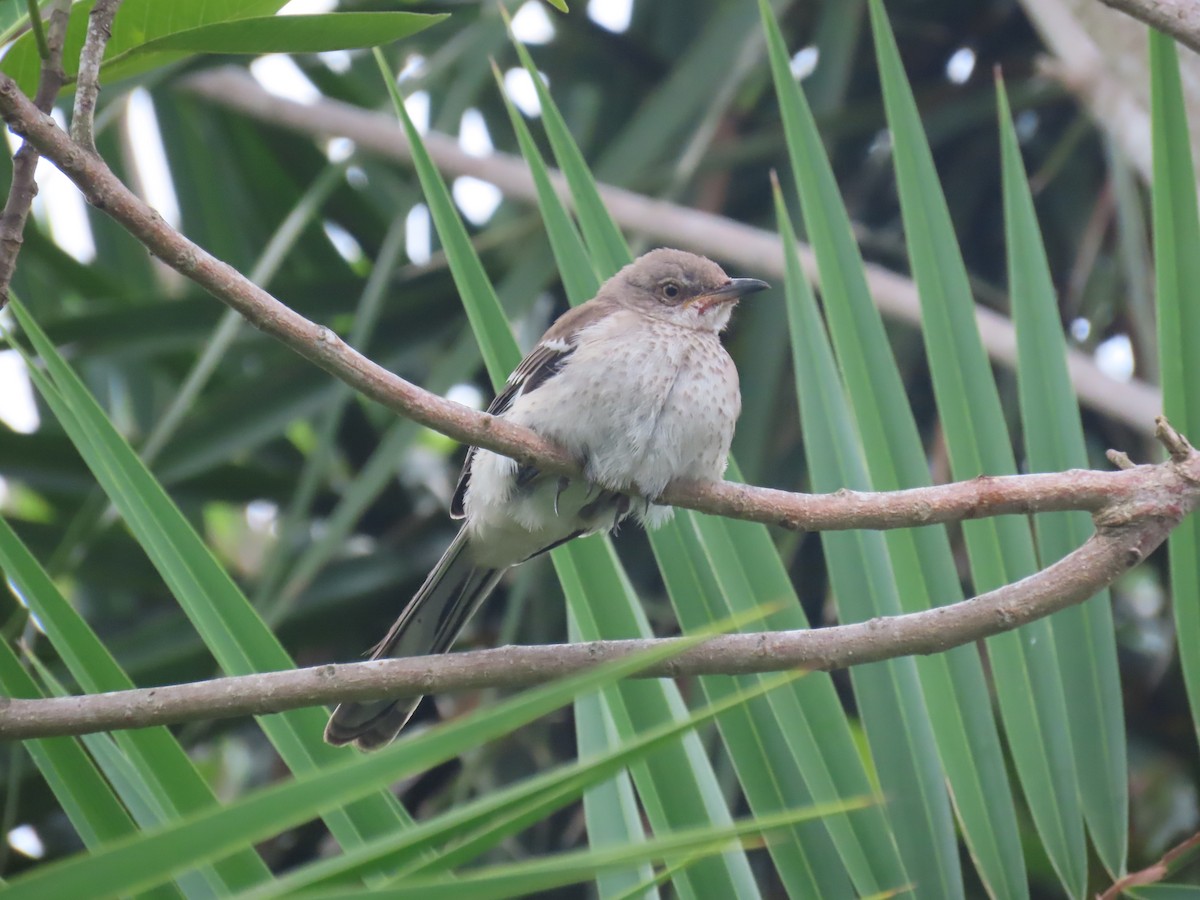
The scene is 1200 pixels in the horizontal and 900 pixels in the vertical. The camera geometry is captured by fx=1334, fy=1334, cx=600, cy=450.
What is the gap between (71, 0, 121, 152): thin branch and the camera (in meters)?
1.97

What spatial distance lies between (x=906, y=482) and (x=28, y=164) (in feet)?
5.88

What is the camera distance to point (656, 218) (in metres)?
4.67

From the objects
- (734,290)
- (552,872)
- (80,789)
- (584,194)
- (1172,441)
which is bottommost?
(552,872)

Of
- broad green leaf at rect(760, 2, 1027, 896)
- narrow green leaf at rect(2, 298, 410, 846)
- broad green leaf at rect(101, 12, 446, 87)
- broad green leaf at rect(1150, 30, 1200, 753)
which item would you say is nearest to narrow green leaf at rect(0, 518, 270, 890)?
narrow green leaf at rect(2, 298, 410, 846)

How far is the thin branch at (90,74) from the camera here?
1.97 meters

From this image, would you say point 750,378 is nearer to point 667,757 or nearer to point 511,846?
point 511,846

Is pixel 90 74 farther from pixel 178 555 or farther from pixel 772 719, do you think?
pixel 772 719

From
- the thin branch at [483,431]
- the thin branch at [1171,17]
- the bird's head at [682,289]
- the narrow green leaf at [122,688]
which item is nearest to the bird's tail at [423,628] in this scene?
the narrow green leaf at [122,688]

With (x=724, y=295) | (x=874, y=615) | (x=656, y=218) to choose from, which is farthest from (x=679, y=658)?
(x=656, y=218)

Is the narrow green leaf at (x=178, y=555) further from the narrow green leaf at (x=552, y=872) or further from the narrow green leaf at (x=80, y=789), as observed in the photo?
the narrow green leaf at (x=552, y=872)

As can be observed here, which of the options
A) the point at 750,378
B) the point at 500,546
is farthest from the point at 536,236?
the point at 500,546

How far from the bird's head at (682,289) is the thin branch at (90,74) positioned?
207 centimetres

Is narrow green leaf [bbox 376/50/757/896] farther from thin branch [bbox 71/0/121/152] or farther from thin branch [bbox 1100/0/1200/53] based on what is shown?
thin branch [bbox 1100/0/1200/53]

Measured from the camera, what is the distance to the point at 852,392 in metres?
2.89
